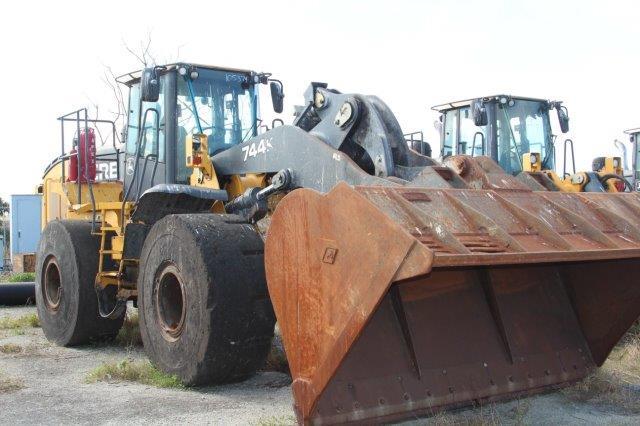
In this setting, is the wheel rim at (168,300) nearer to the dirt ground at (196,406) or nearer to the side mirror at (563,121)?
the dirt ground at (196,406)

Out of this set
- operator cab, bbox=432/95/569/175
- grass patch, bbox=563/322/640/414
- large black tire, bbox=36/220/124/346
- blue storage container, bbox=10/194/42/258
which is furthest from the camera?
blue storage container, bbox=10/194/42/258

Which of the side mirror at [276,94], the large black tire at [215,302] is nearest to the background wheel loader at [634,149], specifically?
the side mirror at [276,94]

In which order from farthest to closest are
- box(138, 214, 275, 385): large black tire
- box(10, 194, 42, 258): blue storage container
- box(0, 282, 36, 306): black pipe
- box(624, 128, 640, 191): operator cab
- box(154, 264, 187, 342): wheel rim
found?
box(10, 194, 42, 258): blue storage container, box(624, 128, 640, 191): operator cab, box(0, 282, 36, 306): black pipe, box(154, 264, 187, 342): wheel rim, box(138, 214, 275, 385): large black tire

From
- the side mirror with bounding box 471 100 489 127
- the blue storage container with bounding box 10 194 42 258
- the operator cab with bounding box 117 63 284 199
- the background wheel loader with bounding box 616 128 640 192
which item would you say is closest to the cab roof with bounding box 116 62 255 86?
the operator cab with bounding box 117 63 284 199

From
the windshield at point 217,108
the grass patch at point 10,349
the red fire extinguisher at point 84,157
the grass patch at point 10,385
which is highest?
the windshield at point 217,108

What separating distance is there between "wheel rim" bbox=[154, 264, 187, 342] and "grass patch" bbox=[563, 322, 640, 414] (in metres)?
3.17

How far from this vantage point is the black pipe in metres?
13.2

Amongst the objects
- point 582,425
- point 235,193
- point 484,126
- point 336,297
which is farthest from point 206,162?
point 484,126

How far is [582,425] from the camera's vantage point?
5.45 meters

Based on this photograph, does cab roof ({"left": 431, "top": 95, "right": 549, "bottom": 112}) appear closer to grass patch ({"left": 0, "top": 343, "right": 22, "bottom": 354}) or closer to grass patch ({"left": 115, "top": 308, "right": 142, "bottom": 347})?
grass patch ({"left": 115, "top": 308, "right": 142, "bottom": 347})

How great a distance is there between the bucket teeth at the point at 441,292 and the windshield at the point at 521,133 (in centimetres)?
659

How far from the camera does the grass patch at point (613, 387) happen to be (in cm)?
601

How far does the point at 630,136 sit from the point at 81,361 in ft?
40.0

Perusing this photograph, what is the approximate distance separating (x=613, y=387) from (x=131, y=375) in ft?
12.8
